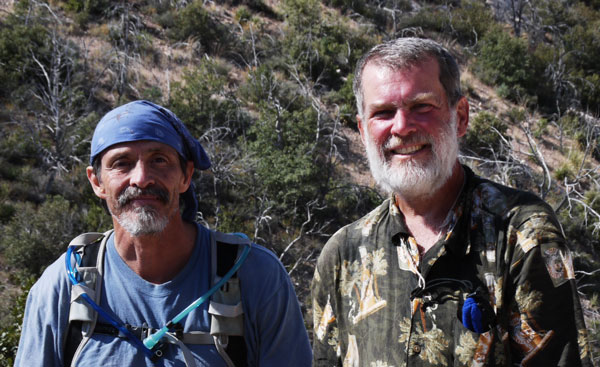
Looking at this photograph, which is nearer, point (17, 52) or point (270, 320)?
point (270, 320)

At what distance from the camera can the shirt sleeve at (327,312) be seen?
201cm

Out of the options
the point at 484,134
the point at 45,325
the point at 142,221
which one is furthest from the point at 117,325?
the point at 484,134

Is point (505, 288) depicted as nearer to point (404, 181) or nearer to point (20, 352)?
point (404, 181)

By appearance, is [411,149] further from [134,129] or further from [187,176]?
[134,129]

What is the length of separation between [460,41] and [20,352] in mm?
21237

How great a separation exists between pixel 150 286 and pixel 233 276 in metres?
0.32

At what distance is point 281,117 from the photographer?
1244 cm

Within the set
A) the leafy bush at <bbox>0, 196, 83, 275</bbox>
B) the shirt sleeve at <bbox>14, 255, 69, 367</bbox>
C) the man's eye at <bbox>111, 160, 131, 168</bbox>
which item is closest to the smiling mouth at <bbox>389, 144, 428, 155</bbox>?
the man's eye at <bbox>111, 160, 131, 168</bbox>

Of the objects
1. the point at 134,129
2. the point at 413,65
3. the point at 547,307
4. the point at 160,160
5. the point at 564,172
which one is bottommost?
the point at 564,172

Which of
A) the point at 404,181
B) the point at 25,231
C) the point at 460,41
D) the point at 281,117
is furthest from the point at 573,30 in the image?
the point at 404,181

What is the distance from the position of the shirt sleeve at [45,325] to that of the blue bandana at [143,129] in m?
0.52

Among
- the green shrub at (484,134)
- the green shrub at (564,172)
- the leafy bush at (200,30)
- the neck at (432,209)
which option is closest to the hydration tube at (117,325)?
the neck at (432,209)

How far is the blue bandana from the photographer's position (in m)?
2.11

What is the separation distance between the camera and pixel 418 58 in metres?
1.90
